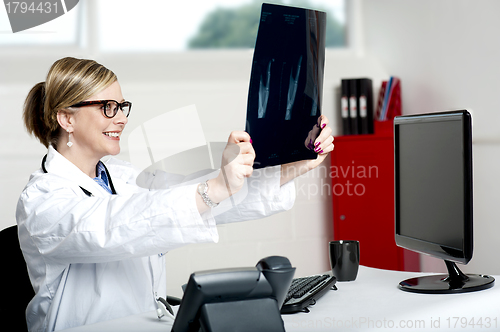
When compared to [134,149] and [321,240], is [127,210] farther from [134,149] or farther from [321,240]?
[321,240]

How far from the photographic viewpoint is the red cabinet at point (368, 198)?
276 cm

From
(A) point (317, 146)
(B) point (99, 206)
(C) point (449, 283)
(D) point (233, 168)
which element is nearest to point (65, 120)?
(B) point (99, 206)

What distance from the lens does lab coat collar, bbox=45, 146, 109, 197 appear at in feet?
4.69

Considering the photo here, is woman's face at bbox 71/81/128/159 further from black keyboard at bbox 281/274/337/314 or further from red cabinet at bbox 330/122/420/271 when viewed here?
red cabinet at bbox 330/122/420/271

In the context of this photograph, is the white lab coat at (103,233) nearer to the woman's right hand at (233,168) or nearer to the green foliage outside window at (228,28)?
the woman's right hand at (233,168)

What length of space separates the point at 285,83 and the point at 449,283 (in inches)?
26.2

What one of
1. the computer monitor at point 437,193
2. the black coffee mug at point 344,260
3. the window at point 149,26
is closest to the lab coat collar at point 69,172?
the black coffee mug at point 344,260

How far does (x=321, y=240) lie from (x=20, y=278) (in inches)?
72.1

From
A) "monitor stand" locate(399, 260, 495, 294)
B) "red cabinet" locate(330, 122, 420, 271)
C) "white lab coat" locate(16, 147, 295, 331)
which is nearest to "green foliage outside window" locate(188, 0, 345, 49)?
"red cabinet" locate(330, 122, 420, 271)

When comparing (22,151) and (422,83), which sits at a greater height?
(422,83)

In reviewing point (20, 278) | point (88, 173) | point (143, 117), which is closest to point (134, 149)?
point (88, 173)

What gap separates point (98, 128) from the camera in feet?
4.77

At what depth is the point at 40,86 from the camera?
1.51 metres

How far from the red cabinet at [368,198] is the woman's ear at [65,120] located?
5.51ft
